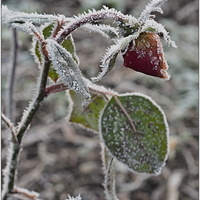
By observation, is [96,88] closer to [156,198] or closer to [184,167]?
[156,198]

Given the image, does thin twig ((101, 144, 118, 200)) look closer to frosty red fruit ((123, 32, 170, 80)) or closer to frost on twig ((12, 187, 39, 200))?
frost on twig ((12, 187, 39, 200))

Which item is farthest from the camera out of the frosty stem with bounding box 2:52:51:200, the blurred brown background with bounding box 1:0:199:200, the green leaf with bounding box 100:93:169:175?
the blurred brown background with bounding box 1:0:199:200

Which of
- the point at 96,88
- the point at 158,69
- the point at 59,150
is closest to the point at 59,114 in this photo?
the point at 59,150

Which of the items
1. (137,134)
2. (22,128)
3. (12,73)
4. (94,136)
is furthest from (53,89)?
(94,136)

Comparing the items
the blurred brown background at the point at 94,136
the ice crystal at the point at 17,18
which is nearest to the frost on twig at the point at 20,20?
the ice crystal at the point at 17,18

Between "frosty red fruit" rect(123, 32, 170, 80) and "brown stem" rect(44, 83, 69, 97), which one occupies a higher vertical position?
"frosty red fruit" rect(123, 32, 170, 80)

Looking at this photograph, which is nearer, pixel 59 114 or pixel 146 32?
pixel 146 32

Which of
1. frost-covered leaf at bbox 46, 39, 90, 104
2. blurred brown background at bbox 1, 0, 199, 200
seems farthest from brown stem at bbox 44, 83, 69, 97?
blurred brown background at bbox 1, 0, 199, 200
